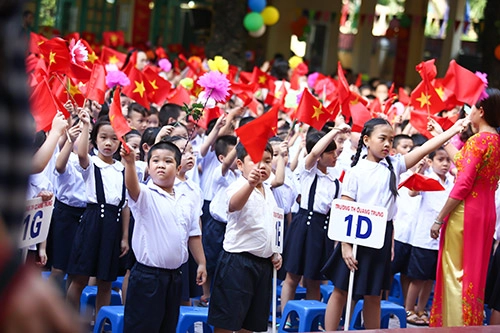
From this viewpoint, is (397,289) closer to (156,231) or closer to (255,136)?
(255,136)

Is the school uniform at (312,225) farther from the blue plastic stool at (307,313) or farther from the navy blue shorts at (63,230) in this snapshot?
the navy blue shorts at (63,230)

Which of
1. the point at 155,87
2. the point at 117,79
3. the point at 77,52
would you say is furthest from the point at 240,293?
the point at 155,87

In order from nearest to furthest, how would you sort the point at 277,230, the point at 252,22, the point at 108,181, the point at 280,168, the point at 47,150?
the point at 47,150
the point at 277,230
the point at 108,181
the point at 280,168
the point at 252,22

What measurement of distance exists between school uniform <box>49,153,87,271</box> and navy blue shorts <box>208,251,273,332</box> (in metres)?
1.41

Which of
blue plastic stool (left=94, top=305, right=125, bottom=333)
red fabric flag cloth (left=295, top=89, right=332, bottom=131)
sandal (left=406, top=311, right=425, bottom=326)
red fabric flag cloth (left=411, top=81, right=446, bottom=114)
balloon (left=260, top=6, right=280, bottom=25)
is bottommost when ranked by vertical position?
sandal (left=406, top=311, right=425, bottom=326)

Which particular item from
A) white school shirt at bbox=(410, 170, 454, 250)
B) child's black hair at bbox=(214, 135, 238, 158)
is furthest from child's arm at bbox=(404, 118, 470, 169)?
child's black hair at bbox=(214, 135, 238, 158)

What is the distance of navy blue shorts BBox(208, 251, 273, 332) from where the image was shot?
15.8ft

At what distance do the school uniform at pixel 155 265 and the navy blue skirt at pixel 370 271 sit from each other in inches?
53.6

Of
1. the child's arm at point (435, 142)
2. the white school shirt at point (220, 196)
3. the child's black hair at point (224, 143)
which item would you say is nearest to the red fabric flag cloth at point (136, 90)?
the child's black hair at point (224, 143)

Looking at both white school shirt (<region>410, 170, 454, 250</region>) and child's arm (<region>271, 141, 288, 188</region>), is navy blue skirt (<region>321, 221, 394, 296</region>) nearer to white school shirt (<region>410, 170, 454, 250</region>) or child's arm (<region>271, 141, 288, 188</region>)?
child's arm (<region>271, 141, 288, 188</region>)

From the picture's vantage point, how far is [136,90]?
7527 mm

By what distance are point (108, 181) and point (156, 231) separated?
1.19 metres

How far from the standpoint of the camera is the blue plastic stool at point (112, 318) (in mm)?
5117

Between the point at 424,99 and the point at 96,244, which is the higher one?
the point at 424,99
